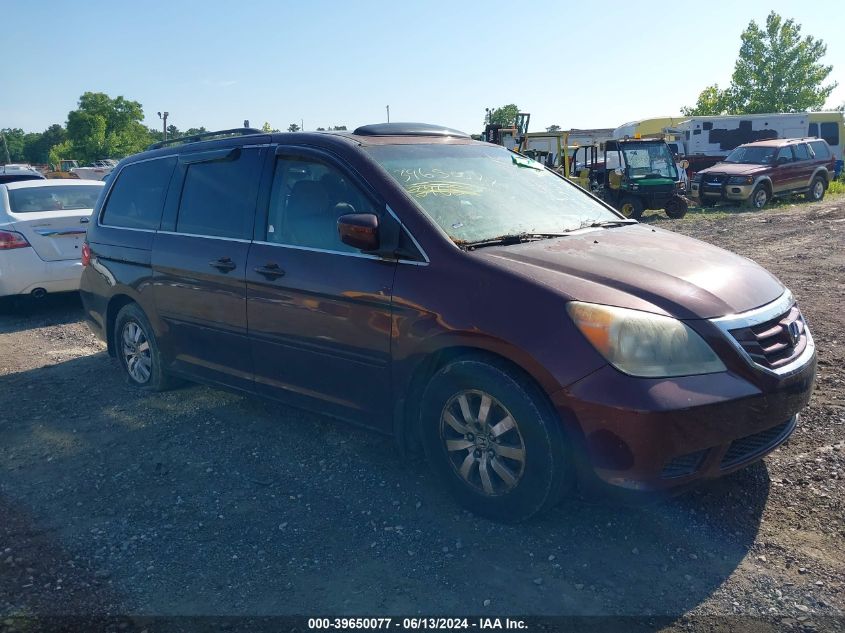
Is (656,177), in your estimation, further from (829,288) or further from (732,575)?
(732,575)

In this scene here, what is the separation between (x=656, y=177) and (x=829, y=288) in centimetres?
1215

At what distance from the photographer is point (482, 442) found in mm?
3449

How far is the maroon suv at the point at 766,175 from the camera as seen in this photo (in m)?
21.3

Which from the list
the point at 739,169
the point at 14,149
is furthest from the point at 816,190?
the point at 14,149

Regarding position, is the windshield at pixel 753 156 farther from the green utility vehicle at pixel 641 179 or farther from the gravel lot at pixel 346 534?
the gravel lot at pixel 346 534

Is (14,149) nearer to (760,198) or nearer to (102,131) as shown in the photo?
(102,131)

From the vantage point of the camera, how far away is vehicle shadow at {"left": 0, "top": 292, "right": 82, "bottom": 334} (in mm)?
8391

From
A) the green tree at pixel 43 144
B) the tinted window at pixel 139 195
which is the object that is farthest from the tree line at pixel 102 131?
the tinted window at pixel 139 195

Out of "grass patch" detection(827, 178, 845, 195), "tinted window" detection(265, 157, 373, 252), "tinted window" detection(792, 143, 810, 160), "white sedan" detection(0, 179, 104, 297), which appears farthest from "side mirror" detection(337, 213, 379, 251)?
"grass patch" detection(827, 178, 845, 195)

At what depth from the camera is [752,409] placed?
3.16 meters

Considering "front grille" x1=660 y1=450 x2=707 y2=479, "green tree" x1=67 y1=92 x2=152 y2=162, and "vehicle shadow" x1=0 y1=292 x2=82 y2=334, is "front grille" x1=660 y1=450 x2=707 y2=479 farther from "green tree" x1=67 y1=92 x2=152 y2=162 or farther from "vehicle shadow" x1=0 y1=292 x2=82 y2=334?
"green tree" x1=67 y1=92 x2=152 y2=162

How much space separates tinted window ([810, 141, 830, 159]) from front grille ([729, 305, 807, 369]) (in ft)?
75.5

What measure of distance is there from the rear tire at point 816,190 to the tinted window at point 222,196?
23118mm

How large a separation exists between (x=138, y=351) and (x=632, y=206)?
16.9 m
